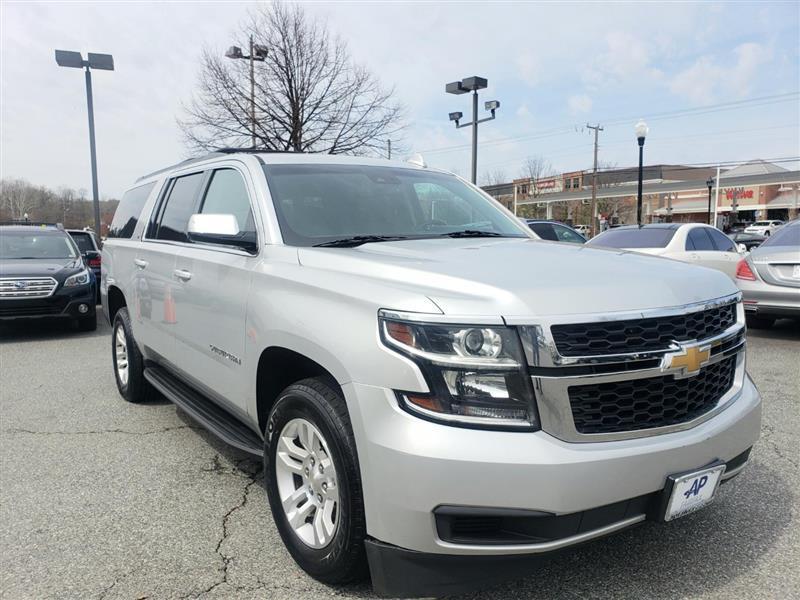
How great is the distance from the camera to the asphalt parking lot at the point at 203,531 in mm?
2604

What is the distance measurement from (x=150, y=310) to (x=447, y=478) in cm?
329

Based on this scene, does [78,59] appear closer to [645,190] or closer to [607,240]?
[607,240]

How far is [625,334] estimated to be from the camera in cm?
216

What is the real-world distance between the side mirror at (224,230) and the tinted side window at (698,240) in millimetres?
8692

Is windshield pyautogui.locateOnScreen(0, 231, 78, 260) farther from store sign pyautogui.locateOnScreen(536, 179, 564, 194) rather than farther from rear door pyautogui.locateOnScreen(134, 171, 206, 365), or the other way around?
store sign pyautogui.locateOnScreen(536, 179, 564, 194)

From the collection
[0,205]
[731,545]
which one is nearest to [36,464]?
[731,545]

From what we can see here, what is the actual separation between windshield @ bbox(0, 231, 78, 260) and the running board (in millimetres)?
6618

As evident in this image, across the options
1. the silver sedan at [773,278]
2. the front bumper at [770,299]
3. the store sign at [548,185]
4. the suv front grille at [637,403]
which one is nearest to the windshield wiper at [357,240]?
the suv front grille at [637,403]

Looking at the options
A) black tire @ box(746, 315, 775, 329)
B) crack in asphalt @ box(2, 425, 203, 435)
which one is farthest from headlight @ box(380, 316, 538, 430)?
black tire @ box(746, 315, 775, 329)

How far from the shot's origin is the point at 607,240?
1027 centimetres

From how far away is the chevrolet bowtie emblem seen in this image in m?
2.21

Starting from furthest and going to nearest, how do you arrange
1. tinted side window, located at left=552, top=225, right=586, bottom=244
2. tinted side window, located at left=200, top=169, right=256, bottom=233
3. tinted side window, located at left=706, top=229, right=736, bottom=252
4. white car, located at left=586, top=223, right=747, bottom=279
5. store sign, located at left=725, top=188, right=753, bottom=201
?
store sign, located at left=725, top=188, right=753, bottom=201 → tinted side window, located at left=552, top=225, right=586, bottom=244 → tinted side window, located at left=706, top=229, right=736, bottom=252 → white car, located at left=586, top=223, right=747, bottom=279 → tinted side window, located at left=200, top=169, right=256, bottom=233

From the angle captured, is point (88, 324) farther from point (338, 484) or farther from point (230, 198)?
point (338, 484)

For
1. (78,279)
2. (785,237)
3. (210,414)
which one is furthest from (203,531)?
(785,237)
